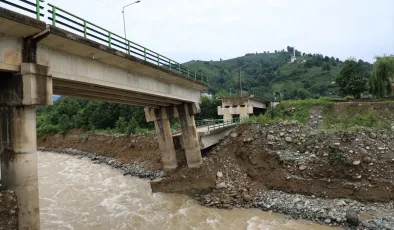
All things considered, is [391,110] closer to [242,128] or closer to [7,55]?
[242,128]

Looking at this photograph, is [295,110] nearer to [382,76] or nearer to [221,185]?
[382,76]

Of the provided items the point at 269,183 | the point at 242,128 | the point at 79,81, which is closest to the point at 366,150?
the point at 269,183

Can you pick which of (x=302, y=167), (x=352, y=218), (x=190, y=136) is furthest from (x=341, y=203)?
(x=190, y=136)

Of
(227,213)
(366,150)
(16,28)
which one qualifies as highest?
(16,28)

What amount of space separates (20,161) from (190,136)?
15488mm

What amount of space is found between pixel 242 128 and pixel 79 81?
16119 millimetres

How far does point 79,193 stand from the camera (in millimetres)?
21875

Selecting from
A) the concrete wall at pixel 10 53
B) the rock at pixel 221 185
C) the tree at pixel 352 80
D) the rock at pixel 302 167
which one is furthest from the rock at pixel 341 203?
the tree at pixel 352 80

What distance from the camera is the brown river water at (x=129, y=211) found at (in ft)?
52.2

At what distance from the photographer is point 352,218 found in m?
15.2

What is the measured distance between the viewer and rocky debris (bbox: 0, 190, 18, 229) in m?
9.69

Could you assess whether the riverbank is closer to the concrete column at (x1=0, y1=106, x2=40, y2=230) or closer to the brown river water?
the brown river water

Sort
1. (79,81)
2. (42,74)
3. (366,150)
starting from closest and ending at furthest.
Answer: (42,74)
(79,81)
(366,150)

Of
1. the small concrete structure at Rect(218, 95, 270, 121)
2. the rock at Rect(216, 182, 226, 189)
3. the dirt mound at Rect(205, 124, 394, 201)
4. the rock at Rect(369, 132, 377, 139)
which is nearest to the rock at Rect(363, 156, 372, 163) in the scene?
the dirt mound at Rect(205, 124, 394, 201)
